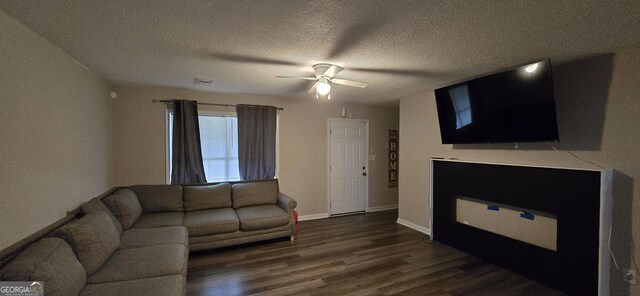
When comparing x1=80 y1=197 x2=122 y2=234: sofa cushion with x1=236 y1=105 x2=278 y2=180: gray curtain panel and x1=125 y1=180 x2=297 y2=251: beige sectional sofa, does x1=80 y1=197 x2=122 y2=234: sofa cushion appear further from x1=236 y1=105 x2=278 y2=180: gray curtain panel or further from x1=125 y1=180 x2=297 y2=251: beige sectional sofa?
x1=236 y1=105 x2=278 y2=180: gray curtain panel

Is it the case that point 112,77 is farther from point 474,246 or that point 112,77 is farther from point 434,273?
point 474,246

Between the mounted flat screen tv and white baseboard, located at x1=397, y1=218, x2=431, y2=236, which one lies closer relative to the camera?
the mounted flat screen tv

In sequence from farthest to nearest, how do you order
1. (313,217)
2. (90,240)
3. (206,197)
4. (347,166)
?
(347,166) → (313,217) → (206,197) → (90,240)

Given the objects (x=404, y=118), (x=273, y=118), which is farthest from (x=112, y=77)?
(x=404, y=118)

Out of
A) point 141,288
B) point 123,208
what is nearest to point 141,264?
point 141,288

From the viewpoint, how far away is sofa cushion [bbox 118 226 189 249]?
2.41 meters

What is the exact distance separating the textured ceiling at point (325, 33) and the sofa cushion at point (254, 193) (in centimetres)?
185

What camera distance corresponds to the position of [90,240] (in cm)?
191

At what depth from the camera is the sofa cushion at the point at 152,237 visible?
2410mm

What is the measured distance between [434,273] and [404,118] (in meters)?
2.65

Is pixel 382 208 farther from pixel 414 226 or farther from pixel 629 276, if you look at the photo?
pixel 629 276

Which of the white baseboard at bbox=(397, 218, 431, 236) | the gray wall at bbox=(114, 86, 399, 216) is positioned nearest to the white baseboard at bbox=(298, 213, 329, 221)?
the gray wall at bbox=(114, 86, 399, 216)

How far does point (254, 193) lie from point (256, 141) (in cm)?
90

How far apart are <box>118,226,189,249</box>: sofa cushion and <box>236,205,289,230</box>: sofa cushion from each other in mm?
782
